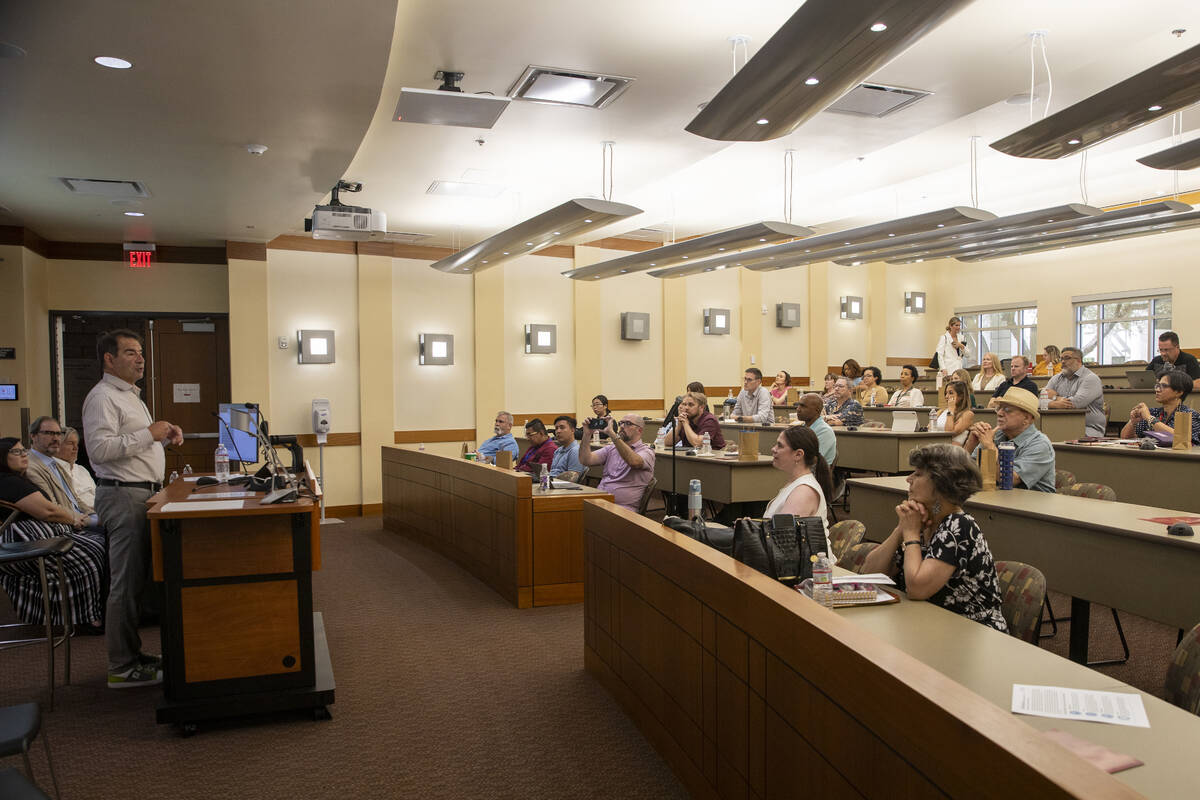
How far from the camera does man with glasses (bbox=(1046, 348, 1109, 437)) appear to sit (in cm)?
828

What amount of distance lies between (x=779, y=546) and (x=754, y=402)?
7.30m

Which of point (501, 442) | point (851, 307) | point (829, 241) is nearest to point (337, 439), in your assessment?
point (501, 442)

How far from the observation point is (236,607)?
361cm

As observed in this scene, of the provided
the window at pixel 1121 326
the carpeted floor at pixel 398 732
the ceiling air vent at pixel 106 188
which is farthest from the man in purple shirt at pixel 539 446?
the window at pixel 1121 326

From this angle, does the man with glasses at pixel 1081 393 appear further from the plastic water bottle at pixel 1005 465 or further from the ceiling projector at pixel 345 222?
the ceiling projector at pixel 345 222

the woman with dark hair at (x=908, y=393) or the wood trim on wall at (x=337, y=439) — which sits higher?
the woman with dark hair at (x=908, y=393)

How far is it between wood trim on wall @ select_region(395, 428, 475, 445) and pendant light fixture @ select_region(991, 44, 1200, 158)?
7379mm

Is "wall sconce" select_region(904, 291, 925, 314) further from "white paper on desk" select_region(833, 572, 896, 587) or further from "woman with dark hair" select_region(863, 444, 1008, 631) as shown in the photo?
"white paper on desk" select_region(833, 572, 896, 587)

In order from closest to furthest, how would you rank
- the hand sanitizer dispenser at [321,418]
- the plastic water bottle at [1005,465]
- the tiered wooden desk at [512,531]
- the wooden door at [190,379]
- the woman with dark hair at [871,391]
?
1. the plastic water bottle at [1005,465]
2. the tiered wooden desk at [512,531]
3. the wooden door at [190,379]
4. the hand sanitizer dispenser at [321,418]
5. the woman with dark hair at [871,391]

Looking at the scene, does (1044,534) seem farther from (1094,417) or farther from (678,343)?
(678,343)

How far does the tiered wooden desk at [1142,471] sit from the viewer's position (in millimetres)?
5723

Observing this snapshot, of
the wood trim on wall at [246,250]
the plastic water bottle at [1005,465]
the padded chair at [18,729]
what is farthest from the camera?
the wood trim on wall at [246,250]

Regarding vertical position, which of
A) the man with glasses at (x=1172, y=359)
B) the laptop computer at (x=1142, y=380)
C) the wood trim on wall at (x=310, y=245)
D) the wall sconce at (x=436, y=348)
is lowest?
the laptop computer at (x=1142, y=380)

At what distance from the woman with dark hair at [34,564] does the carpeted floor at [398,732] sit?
0.29m
